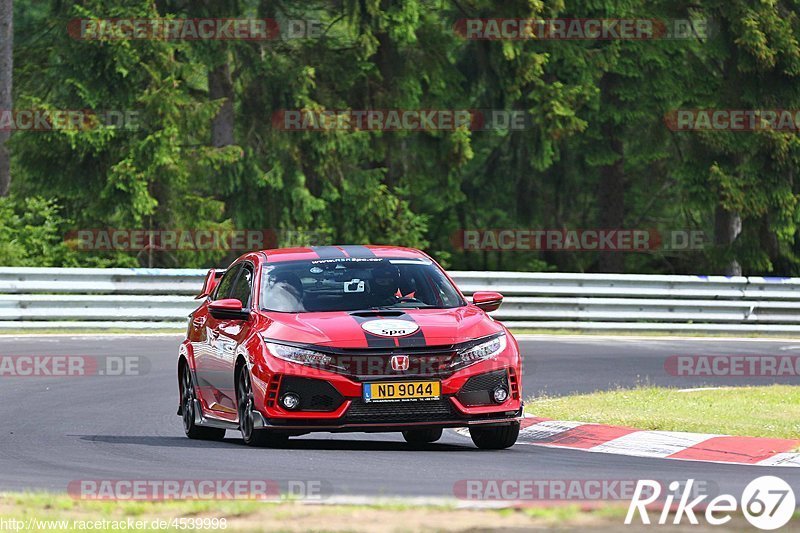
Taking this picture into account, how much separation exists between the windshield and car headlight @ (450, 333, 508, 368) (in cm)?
76

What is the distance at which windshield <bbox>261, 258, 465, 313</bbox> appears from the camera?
12.5 meters

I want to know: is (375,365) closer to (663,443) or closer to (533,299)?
(663,443)

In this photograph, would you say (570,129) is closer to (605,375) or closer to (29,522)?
(605,375)

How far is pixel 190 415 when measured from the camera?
13477 millimetres

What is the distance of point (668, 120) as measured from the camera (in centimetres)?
3309

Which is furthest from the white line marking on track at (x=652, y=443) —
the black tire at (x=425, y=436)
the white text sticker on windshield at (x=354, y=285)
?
the white text sticker on windshield at (x=354, y=285)

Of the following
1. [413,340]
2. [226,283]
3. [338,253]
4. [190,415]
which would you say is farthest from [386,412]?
[226,283]

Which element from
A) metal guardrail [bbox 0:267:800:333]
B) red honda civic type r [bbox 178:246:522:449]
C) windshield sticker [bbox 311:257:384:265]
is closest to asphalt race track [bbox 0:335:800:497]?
red honda civic type r [bbox 178:246:522:449]

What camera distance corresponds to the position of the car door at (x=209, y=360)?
12805 millimetres

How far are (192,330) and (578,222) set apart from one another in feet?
85.5

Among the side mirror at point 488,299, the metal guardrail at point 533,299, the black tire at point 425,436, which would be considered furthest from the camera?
the metal guardrail at point 533,299

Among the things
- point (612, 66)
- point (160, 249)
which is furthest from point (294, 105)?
point (612, 66)

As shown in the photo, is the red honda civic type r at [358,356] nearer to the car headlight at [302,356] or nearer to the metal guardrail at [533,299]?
the car headlight at [302,356]

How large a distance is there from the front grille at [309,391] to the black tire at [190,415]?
199cm
